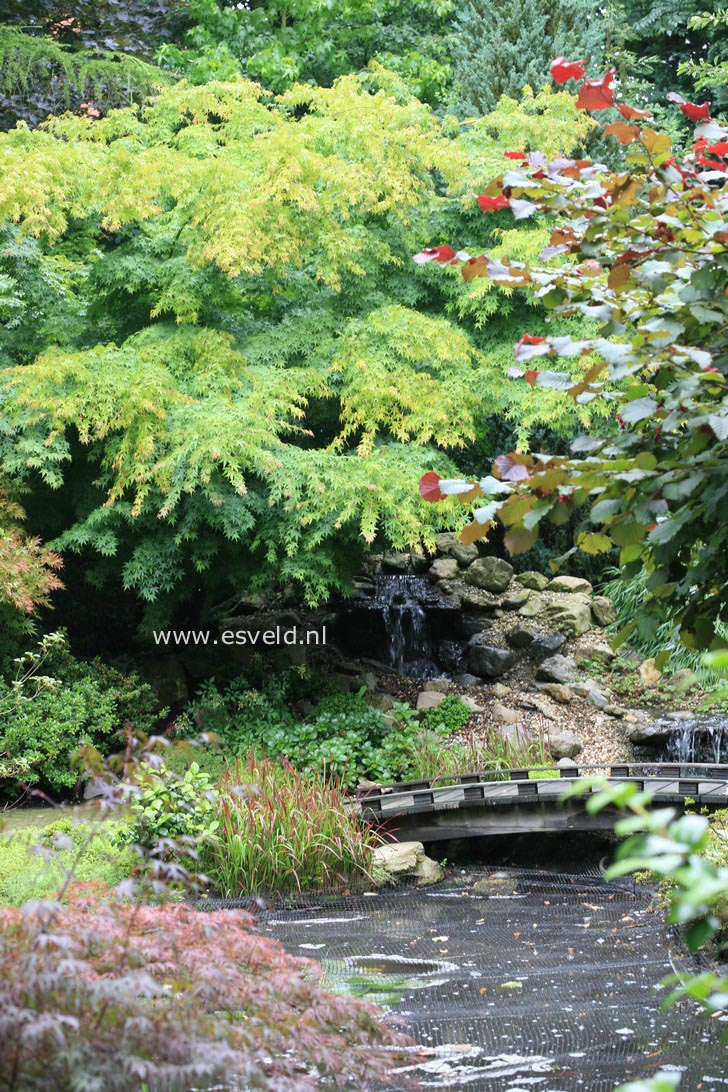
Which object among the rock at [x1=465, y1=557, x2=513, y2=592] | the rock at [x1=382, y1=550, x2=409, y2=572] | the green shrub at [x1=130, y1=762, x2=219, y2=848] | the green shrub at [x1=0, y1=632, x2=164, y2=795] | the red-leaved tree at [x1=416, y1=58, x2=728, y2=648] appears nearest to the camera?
the red-leaved tree at [x1=416, y1=58, x2=728, y2=648]

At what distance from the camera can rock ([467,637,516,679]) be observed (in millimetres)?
10086

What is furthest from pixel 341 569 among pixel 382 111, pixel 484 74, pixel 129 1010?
pixel 484 74

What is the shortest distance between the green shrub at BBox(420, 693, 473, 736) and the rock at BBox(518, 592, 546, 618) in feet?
5.95

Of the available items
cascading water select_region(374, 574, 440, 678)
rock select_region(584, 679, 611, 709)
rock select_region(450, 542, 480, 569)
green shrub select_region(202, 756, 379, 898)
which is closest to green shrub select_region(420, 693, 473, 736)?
rock select_region(584, 679, 611, 709)

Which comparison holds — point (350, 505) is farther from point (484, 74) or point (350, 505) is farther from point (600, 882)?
point (484, 74)

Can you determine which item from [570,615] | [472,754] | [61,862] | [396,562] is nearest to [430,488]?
[61,862]

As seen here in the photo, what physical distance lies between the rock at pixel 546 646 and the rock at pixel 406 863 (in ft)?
13.3

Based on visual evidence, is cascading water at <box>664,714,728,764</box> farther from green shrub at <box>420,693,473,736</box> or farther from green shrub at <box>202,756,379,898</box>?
green shrub at <box>202,756,379,898</box>

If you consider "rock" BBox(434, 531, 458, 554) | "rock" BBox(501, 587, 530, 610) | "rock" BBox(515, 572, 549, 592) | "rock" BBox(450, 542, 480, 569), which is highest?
"rock" BBox(434, 531, 458, 554)

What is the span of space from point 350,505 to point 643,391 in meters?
4.94

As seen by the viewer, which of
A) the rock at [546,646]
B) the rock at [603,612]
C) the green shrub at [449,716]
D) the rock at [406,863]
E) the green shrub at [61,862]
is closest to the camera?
the green shrub at [61,862]

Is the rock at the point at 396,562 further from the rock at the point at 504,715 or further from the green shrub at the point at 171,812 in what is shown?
the green shrub at the point at 171,812

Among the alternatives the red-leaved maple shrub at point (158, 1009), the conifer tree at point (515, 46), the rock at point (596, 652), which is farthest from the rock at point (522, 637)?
the red-leaved maple shrub at point (158, 1009)

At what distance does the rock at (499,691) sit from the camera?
9.65m
